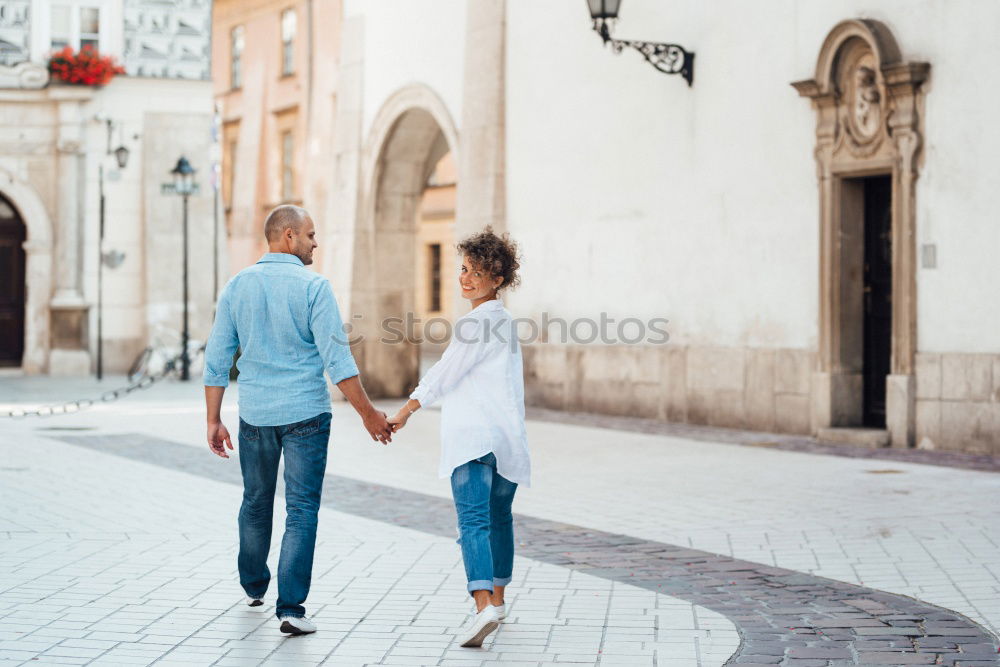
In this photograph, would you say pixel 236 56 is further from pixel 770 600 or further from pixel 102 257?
pixel 770 600

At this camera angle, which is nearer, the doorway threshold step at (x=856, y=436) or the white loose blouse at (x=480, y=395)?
the white loose blouse at (x=480, y=395)

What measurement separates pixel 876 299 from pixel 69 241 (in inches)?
718

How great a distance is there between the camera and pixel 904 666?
5.38 meters

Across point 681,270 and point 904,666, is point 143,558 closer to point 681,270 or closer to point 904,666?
point 904,666

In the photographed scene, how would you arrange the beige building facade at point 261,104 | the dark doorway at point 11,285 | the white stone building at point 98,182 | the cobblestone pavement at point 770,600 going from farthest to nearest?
the beige building facade at point 261,104
the dark doorway at point 11,285
the white stone building at point 98,182
the cobblestone pavement at point 770,600

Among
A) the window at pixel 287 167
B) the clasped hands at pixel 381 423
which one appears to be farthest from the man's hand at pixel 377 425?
the window at pixel 287 167

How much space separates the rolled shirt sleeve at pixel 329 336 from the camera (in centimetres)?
603

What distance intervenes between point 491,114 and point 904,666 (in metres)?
14.3

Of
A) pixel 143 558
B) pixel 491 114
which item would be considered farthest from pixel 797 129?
pixel 143 558

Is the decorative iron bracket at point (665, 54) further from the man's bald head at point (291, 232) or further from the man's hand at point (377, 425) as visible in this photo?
the man's hand at point (377, 425)

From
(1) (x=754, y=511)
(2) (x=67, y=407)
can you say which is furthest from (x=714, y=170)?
(2) (x=67, y=407)

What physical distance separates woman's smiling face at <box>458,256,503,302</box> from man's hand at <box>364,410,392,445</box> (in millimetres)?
598

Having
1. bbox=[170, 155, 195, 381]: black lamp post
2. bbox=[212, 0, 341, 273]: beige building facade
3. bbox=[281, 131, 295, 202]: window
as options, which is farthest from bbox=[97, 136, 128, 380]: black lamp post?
bbox=[281, 131, 295, 202]: window

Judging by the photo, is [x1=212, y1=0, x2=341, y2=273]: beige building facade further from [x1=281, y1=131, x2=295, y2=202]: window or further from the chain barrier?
the chain barrier
